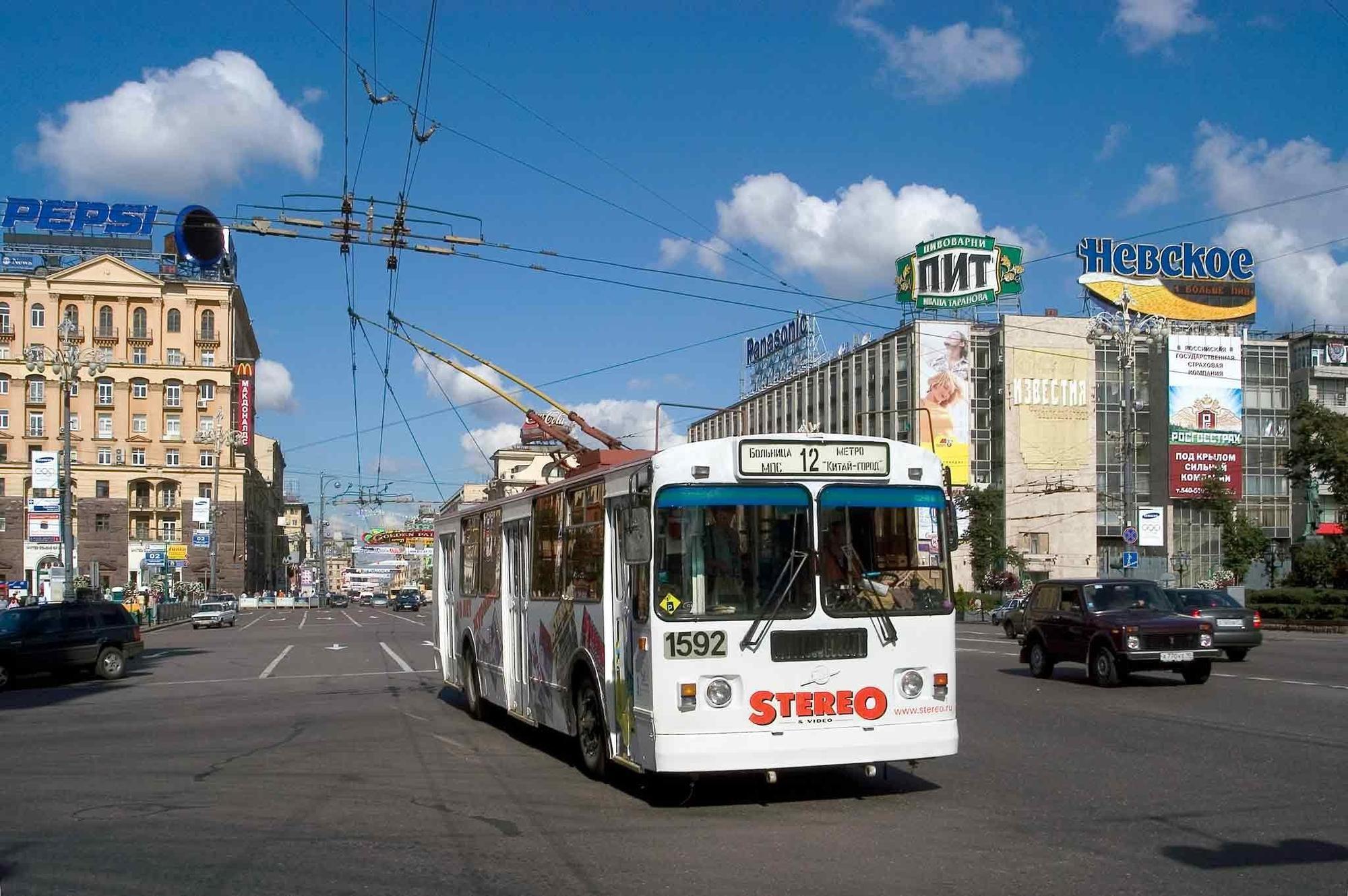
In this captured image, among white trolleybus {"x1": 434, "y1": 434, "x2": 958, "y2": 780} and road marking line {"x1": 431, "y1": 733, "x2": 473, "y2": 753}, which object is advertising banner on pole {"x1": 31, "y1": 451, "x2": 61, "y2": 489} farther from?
white trolleybus {"x1": 434, "y1": 434, "x2": 958, "y2": 780}

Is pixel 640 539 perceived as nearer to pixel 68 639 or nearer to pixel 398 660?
pixel 68 639

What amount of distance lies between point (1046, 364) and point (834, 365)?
53.2ft

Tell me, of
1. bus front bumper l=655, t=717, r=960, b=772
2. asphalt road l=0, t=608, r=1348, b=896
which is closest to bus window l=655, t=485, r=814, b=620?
bus front bumper l=655, t=717, r=960, b=772

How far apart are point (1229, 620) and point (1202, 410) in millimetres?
62408

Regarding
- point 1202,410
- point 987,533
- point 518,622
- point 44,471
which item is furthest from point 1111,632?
point 1202,410

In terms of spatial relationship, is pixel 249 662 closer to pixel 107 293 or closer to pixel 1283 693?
pixel 1283 693

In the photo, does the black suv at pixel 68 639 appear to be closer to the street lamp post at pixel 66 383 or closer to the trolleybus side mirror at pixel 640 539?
the street lamp post at pixel 66 383

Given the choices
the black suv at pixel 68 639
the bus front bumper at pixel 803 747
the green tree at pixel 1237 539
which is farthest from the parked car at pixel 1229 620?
the green tree at pixel 1237 539

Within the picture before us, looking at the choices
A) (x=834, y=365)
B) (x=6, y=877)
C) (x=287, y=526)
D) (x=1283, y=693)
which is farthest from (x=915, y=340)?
(x=287, y=526)

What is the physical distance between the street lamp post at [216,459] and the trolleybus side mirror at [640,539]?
68627 millimetres

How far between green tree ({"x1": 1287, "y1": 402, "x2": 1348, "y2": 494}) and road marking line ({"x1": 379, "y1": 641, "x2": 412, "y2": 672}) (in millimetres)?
35110

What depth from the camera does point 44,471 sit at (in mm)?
37938

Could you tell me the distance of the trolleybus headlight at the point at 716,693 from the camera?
9.66 metres

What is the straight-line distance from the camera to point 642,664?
991 cm
